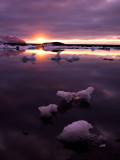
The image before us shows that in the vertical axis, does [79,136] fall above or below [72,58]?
below

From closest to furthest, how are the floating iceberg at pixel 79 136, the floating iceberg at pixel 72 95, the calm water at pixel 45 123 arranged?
the calm water at pixel 45 123, the floating iceberg at pixel 79 136, the floating iceberg at pixel 72 95

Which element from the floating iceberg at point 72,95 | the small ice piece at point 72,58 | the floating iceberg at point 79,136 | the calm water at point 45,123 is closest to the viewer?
the calm water at point 45,123

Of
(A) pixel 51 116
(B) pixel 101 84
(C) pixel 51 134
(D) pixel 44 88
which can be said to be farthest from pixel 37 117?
(B) pixel 101 84

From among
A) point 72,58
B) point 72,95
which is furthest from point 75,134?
point 72,58

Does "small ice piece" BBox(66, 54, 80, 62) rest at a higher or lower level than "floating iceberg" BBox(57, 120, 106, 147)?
higher

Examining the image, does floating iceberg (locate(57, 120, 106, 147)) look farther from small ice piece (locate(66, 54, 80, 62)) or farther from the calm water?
small ice piece (locate(66, 54, 80, 62))

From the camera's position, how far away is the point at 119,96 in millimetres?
5410

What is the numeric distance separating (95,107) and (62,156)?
2049 millimetres

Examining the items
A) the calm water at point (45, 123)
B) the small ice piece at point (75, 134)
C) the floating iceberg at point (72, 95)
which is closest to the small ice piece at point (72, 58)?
the calm water at point (45, 123)

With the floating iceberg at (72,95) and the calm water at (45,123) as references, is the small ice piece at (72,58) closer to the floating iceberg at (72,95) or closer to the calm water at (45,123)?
the calm water at (45,123)

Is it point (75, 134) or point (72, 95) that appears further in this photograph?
point (72, 95)

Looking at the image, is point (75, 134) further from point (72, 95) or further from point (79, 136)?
point (72, 95)

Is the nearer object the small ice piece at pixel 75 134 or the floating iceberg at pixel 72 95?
the small ice piece at pixel 75 134

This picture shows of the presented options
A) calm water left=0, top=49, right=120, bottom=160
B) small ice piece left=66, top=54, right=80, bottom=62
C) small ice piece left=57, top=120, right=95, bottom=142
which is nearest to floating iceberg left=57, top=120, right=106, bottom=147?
small ice piece left=57, top=120, right=95, bottom=142
